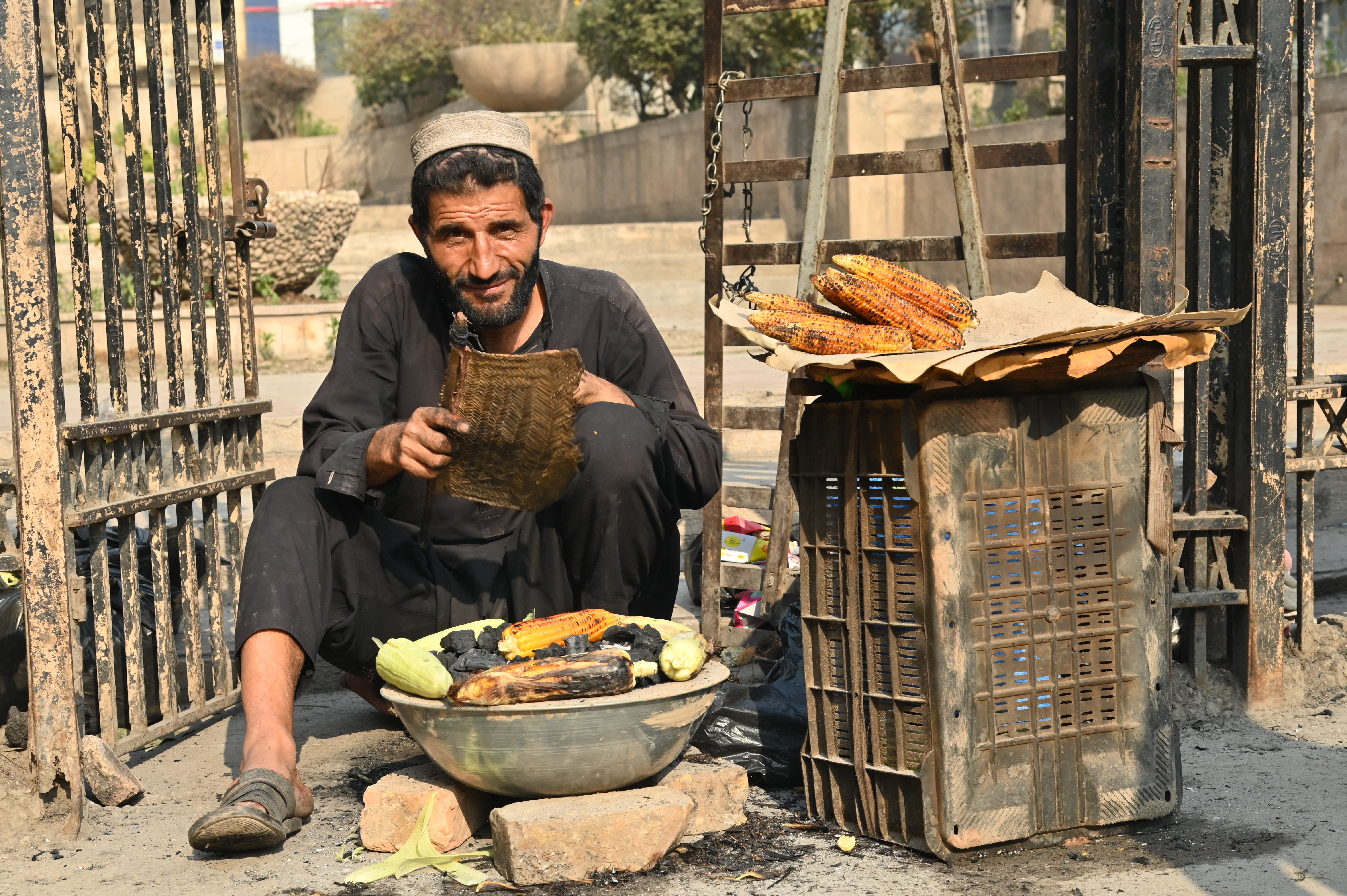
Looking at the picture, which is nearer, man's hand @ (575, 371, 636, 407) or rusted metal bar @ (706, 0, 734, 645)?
man's hand @ (575, 371, 636, 407)

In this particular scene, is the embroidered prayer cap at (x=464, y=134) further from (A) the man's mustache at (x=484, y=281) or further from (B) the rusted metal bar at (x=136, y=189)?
(B) the rusted metal bar at (x=136, y=189)

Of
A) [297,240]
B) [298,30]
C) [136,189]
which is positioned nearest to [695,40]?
[297,240]

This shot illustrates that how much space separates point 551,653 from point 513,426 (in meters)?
0.51

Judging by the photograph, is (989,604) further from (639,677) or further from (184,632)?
(184,632)

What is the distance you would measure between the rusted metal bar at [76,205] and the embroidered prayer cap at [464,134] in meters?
0.77

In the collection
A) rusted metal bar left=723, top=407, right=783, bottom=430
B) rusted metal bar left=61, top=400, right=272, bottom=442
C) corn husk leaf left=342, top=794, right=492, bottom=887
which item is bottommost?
corn husk leaf left=342, top=794, right=492, bottom=887

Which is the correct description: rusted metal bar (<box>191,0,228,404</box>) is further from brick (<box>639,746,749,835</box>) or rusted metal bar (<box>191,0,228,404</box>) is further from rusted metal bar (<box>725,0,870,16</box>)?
brick (<box>639,746,749,835</box>)

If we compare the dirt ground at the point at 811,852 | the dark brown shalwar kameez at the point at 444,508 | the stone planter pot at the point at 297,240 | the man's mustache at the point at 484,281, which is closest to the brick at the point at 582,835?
the dirt ground at the point at 811,852

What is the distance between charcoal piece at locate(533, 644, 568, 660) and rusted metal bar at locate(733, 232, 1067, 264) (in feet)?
4.41

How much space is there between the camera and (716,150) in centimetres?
405

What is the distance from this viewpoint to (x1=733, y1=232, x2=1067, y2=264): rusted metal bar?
12.1ft

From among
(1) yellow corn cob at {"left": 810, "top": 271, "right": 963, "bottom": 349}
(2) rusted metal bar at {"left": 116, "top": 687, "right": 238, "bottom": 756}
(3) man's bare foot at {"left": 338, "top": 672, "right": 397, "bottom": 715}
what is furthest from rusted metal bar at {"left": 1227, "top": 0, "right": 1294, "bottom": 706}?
(2) rusted metal bar at {"left": 116, "top": 687, "right": 238, "bottom": 756}

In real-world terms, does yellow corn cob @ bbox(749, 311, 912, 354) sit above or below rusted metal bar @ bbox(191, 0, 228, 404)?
below

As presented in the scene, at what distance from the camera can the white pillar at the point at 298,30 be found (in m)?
39.9
